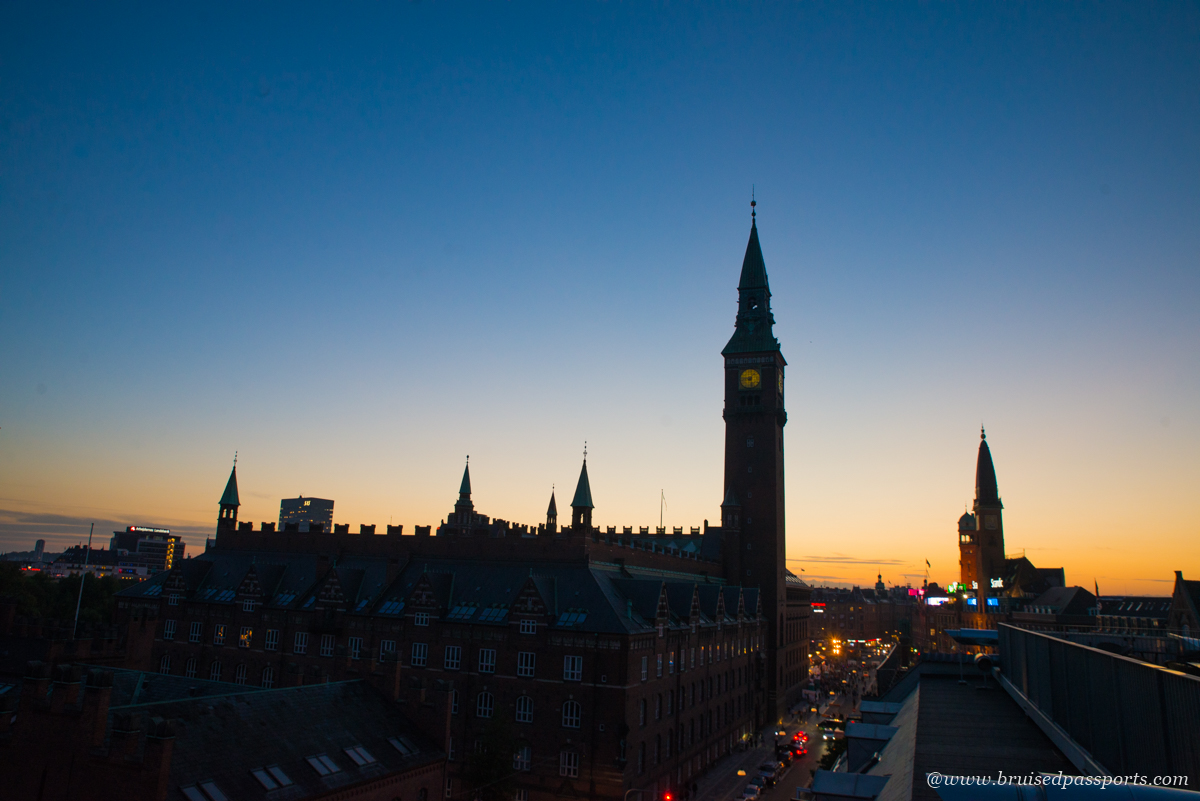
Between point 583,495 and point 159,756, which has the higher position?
point 583,495

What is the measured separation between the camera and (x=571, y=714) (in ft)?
184

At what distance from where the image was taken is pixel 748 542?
354 ft

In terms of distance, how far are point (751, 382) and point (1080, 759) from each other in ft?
303

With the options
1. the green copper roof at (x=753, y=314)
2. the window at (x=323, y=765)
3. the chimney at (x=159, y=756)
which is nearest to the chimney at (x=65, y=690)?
the chimney at (x=159, y=756)

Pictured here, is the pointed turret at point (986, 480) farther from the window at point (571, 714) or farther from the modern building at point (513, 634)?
the window at point (571, 714)

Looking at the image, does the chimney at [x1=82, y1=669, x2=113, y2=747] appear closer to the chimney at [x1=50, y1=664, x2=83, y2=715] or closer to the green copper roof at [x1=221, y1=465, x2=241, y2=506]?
the chimney at [x1=50, y1=664, x2=83, y2=715]

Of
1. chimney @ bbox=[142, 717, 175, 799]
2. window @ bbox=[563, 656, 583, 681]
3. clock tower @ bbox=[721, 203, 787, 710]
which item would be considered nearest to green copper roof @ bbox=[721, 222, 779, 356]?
clock tower @ bbox=[721, 203, 787, 710]

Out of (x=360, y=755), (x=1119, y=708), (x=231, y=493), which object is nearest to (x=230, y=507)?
(x=231, y=493)

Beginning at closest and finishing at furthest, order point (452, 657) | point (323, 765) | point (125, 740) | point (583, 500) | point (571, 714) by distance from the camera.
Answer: point (125, 740) < point (323, 765) < point (571, 714) < point (452, 657) < point (583, 500)

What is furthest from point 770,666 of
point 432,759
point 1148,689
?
point 1148,689

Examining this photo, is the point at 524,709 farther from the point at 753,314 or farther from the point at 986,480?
the point at 986,480

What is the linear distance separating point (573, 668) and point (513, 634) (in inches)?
232

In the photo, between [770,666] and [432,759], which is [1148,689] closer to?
[432,759]

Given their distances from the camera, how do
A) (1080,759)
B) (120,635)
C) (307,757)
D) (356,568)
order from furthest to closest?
(356,568) → (120,635) → (307,757) → (1080,759)
